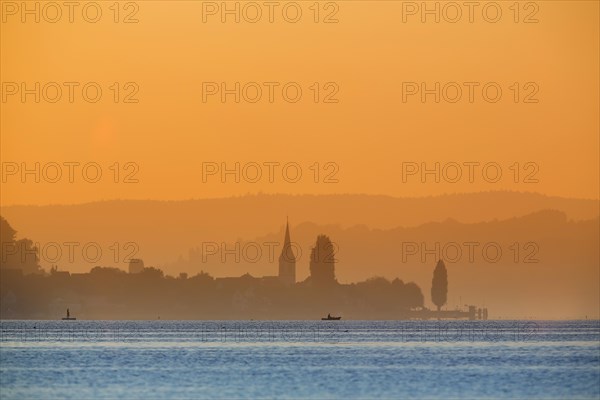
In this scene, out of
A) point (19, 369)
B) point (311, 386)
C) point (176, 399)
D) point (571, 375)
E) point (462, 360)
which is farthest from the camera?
→ point (462, 360)

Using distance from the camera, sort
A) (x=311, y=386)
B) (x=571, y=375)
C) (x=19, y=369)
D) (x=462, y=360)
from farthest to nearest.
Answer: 1. (x=462, y=360)
2. (x=19, y=369)
3. (x=571, y=375)
4. (x=311, y=386)

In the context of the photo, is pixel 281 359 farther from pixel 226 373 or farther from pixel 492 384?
pixel 492 384

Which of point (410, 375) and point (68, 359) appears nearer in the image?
point (410, 375)

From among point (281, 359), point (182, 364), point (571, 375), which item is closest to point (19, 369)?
point (182, 364)

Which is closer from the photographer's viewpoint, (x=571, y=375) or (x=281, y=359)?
(x=571, y=375)

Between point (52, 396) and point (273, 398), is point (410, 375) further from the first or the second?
point (52, 396)

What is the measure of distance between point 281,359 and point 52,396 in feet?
230

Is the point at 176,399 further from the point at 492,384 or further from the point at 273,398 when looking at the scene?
the point at 492,384

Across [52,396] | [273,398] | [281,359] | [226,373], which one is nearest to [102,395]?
[52,396]

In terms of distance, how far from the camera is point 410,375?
476 feet

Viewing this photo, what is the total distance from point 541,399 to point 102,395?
125 ft

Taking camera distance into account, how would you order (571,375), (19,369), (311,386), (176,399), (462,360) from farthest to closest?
(462,360)
(19,369)
(571,375)
(311,386)
(176,399)

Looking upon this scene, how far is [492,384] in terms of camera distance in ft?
429

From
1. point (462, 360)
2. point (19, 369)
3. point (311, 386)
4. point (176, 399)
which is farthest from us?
point (462, 360)
